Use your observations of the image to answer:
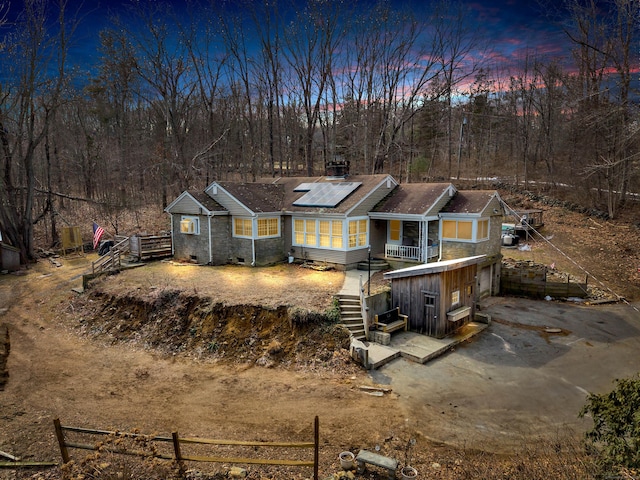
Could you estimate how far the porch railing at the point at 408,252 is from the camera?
18547mm

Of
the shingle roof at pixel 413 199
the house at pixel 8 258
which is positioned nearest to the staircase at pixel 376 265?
the shingle roof at pixel 413 199

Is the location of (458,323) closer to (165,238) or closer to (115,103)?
(165,238)

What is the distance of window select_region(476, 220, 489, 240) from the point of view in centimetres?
1803

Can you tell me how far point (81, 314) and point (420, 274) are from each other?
1410 cm

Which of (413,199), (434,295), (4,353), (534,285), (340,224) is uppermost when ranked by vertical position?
(413,199)

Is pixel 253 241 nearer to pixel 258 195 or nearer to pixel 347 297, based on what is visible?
pixel 258 195

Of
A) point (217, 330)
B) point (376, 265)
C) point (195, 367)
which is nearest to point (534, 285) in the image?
point (376, 265)

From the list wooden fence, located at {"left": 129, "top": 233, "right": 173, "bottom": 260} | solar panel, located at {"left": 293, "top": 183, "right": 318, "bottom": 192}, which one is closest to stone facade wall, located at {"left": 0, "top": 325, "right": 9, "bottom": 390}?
wooden fence, located at {"left": 129, "top": 233, "right": 173, "bottom": 260}

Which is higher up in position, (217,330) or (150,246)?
(150,246)

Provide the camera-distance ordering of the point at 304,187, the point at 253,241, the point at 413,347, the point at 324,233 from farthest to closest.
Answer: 1. the point at 304,187
2. the point at 253,241
3. the point at 324,233
4. the point at 413,347

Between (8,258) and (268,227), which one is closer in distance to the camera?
(268,227)

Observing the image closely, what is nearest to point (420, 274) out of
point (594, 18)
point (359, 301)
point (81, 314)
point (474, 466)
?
point (359, 301)

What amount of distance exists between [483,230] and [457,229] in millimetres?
1222

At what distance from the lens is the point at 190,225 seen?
66.9 ft
